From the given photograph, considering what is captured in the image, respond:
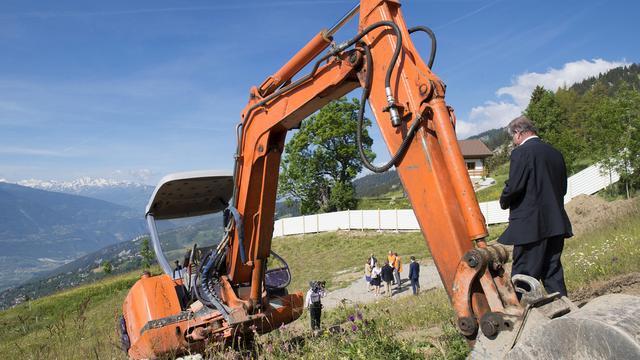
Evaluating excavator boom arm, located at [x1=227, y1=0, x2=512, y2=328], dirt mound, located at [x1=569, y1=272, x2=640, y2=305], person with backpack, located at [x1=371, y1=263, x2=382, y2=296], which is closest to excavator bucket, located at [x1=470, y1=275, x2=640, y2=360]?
excavator boom arm, located at [x1=227, y1=0, x2=512, y2=328]

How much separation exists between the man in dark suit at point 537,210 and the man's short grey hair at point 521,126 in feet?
0.37

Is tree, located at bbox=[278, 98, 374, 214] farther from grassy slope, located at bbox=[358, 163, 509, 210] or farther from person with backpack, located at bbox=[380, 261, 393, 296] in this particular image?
person with backpack, located at bbox=[380, 261, 393, 296]

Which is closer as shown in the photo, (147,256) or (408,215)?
(147,256)

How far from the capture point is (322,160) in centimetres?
4878

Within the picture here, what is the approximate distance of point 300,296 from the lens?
23.2ft

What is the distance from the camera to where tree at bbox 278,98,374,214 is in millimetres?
47375

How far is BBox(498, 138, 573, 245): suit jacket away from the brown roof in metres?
61.0

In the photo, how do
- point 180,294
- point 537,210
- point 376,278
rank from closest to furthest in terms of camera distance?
1. point 537,210
2. point 180,294
3. point 376,278

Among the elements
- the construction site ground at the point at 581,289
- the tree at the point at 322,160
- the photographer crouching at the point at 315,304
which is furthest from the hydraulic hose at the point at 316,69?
the tree at the point at 322,160

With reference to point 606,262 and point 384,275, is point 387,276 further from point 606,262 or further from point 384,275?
point 606,262

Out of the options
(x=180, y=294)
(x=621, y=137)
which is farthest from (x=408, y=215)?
(x=180, y=294)

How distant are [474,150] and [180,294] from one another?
65.7m

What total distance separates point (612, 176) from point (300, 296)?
1317 inches

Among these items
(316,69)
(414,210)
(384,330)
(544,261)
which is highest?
(316,69)
